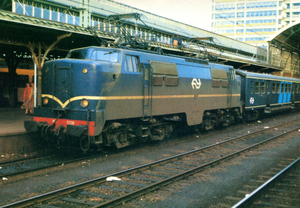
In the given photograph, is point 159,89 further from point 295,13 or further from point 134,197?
point 295,13

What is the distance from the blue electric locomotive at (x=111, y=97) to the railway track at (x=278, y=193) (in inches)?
174

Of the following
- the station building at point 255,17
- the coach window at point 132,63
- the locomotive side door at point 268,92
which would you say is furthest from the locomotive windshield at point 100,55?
the station building at point 255,17

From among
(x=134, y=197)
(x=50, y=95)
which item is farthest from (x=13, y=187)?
(x=50, y=95)

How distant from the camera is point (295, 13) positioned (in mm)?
100688

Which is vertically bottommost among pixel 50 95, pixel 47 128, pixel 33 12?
pixel 47 128

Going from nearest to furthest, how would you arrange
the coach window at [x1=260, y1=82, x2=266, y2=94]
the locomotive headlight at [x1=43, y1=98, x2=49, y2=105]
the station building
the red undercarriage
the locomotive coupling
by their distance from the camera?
the red undercarriage → the locomotive coupling → the locomotive headlight at [x1=43, y1=98, x2=49, y2=105] → the coach window at [x1=260, y1=82, x2=266, y2=94] → the station building

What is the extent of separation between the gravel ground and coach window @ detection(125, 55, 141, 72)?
9.25 ft

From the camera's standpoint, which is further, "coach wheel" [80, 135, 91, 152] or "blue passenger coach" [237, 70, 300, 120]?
"blue passenger coach" [237, 70, 300, 120]

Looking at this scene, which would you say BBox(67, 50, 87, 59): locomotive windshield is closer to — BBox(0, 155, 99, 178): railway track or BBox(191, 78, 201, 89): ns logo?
BBox(0, 155, 99, 178): railway track

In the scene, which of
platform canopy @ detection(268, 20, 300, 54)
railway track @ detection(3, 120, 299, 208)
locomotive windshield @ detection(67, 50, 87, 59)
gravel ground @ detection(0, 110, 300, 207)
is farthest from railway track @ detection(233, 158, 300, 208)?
platform canopy @ detection(268, 20, 300, 54)

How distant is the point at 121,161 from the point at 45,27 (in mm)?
6484

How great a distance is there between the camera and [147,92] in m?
10.3

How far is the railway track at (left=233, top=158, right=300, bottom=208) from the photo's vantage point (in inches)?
226

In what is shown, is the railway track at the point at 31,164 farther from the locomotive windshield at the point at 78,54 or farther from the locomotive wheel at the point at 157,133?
the locomotive windshield at the point at 78,54
